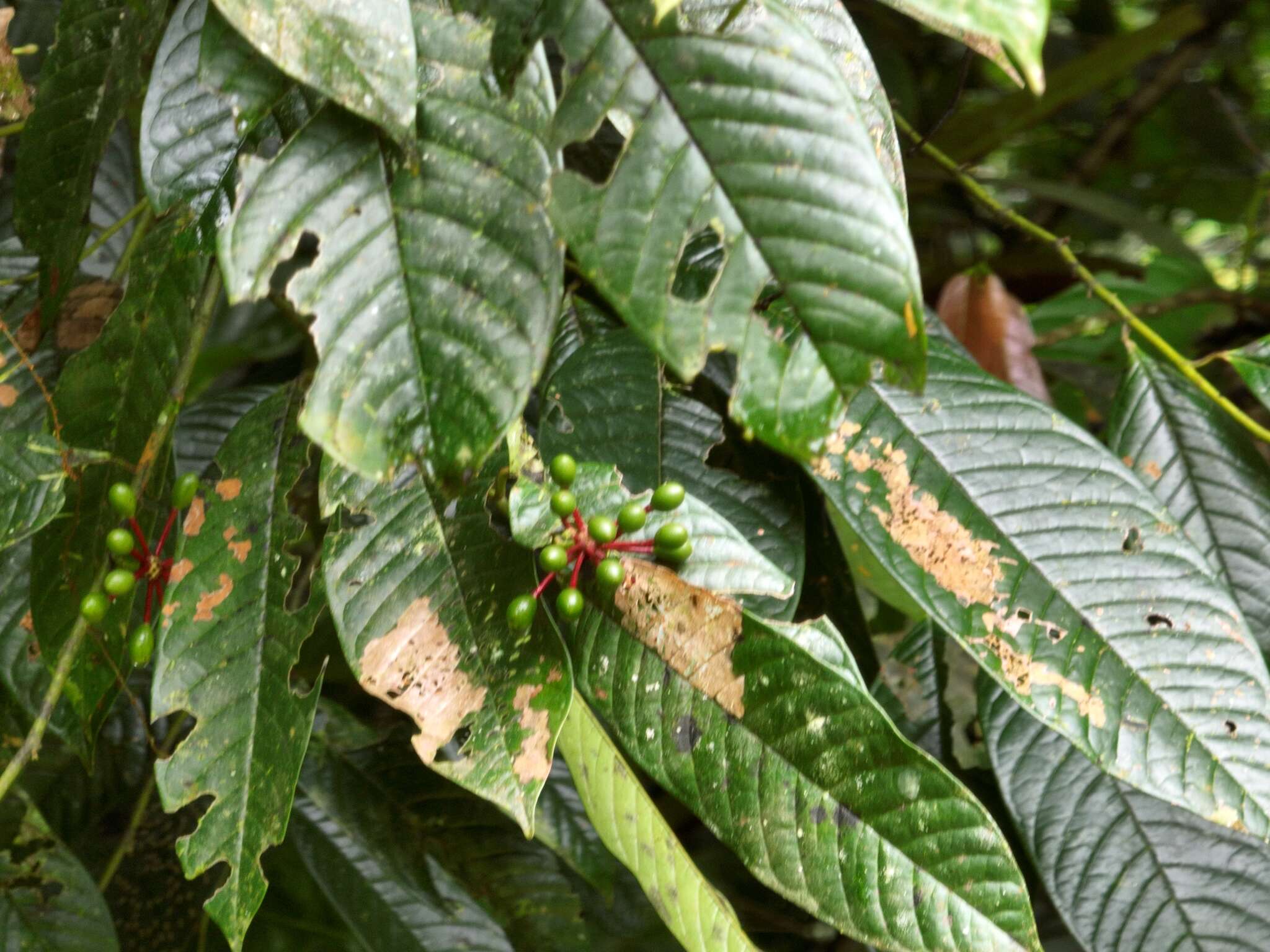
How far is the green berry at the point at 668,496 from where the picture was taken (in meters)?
0.59

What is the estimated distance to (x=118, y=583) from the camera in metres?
0.61

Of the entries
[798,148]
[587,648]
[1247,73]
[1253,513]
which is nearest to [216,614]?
[587,648]

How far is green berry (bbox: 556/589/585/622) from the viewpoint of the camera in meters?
0.58

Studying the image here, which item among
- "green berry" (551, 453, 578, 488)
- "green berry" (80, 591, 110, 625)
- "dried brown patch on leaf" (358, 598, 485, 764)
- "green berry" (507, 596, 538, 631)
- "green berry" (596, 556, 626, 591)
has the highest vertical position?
"green berry" (551, 453, 578, 488)

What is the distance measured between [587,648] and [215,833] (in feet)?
0.76

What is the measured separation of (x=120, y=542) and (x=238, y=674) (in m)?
0.12

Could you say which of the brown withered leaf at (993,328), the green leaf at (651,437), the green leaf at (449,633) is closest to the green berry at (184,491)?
the green leaf at (449,633)

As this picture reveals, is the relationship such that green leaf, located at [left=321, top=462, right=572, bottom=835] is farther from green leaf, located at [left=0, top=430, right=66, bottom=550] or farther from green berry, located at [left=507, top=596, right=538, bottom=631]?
green leaf, located at [left=0, top=430, right=66, bottom=550]

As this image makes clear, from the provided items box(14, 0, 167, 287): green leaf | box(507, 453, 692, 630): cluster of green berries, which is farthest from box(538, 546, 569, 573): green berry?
box(14, 0, 167, 287): green leaf

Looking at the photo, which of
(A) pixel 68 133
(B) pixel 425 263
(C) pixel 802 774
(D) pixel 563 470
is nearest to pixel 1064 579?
(C) pixel 802 774

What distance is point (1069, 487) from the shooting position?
0.71 m

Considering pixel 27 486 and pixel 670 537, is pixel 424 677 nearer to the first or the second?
pixel 670 537

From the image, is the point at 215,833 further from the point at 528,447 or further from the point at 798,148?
the point at 798,148

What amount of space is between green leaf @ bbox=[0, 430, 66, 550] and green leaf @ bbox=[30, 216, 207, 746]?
4 cm
